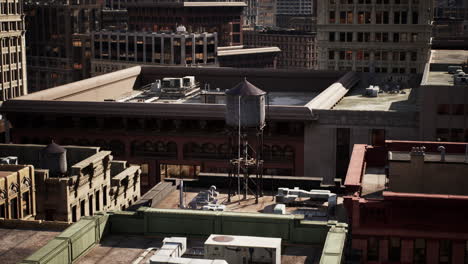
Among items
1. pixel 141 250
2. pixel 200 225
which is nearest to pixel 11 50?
pixel 200 225

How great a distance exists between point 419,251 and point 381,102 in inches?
2182

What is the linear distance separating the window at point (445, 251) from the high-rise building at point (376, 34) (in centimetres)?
9104

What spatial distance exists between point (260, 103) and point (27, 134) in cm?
4203

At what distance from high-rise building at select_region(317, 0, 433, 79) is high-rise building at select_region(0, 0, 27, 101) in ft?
232

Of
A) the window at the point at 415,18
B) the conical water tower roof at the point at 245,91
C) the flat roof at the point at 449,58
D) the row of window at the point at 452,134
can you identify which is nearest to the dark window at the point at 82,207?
the conical water tower roof at the point at 245,91

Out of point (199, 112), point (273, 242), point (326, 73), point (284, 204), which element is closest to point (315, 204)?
point (284, 204)

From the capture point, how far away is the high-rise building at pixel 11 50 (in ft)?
591

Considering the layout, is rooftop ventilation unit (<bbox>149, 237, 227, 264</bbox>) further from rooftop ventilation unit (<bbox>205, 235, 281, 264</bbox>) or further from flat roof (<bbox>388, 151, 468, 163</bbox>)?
flat roof (<bbox>388, 151, 468, 163</bbox>)

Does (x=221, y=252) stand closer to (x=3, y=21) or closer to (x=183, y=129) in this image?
(x=183, y=129)

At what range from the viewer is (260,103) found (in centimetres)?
6981

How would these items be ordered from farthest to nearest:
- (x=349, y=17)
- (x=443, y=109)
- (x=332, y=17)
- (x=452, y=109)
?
(x=332, y=17) < (x=349, y=17) < (x=443, y=109) < (x=452, y=109)

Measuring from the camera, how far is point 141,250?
4869 cm

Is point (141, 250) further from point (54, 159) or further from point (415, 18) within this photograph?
point (415, 18)

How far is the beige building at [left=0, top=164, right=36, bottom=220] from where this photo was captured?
67.8 metres
